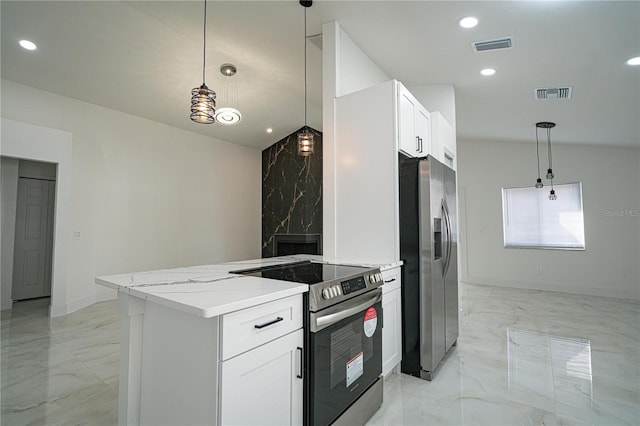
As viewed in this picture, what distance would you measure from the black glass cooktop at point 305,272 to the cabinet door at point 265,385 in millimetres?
314

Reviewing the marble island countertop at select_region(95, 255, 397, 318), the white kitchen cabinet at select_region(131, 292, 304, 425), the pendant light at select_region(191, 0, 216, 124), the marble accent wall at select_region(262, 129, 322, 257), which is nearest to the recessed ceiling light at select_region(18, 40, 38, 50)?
the pendant light at select_region(191, 0, 216, 124)

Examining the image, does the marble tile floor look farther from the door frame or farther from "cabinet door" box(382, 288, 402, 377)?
the door frame

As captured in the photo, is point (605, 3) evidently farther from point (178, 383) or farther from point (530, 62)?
point (178, 383)

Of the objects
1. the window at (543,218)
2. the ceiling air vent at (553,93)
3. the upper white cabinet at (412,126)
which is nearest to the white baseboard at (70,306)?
the upper white cabinet at (412,126)

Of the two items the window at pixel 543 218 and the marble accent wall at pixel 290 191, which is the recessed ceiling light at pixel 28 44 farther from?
the window at pixel 543 218

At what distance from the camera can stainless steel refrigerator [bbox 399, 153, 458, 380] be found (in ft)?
8.09

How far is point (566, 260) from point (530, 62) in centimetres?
423

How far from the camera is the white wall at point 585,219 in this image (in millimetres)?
5242

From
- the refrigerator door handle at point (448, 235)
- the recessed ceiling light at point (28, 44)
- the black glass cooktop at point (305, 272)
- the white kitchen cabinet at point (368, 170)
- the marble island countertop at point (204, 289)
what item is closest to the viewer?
the marble island countertop at point (204, 289)

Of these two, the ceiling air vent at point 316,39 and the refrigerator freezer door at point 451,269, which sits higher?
the ceiling air vent at point 316,39

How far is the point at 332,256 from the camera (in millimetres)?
2889

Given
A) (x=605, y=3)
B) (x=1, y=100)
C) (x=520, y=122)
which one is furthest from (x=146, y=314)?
(x=520, y=122)

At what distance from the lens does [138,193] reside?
17.4ft

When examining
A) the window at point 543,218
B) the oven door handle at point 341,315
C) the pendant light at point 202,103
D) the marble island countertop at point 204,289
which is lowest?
the oven door handle at point 341,315
